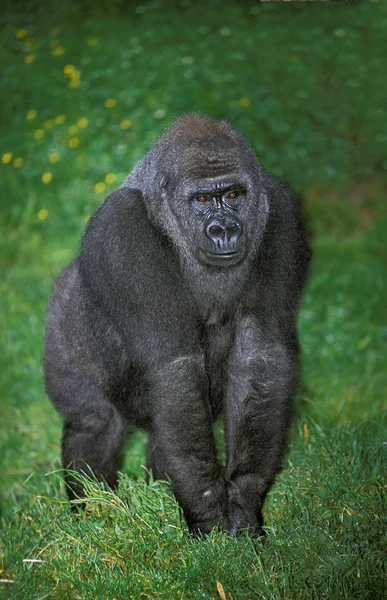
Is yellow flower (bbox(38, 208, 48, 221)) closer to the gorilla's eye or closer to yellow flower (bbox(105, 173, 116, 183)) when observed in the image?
yellow flower (bbox(105, 173, 116, 183))

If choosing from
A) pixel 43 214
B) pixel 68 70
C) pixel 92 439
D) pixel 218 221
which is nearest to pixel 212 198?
pixel 218 221

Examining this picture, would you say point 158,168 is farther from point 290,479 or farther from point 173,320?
point 290,479

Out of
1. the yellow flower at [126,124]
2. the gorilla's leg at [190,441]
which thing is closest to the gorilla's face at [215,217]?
the gorilla's leg at [190,441]

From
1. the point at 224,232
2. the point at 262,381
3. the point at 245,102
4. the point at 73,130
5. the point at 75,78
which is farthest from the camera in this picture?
the point at 75,78

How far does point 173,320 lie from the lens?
12.6 ft

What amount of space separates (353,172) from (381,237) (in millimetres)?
967

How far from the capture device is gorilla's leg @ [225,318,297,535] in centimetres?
391

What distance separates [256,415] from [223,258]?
2.31 feet

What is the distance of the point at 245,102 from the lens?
892cm

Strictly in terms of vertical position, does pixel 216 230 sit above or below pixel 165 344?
above

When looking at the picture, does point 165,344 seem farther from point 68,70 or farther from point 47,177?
point 68,70

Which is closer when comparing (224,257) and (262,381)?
(224,257)

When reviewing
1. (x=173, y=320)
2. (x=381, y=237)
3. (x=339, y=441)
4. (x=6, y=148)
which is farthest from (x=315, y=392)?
(x=6, y=148)

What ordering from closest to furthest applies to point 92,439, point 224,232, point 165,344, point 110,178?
point 224,232 < point 165,344 < point 92,439 < point 110,178
